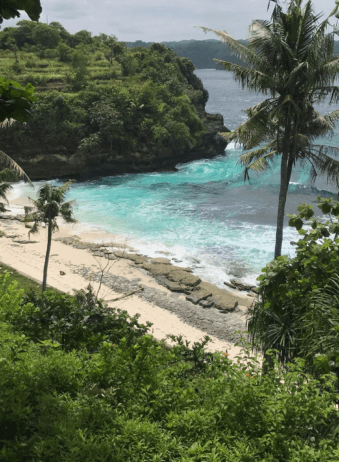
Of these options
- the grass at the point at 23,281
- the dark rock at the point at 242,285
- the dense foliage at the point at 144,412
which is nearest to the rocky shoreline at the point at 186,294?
the dark rock at the point at 242,285

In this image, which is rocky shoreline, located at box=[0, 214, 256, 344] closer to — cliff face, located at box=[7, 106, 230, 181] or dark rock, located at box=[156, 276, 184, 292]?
dark rock, located at box=[156, 276, 184, 292]

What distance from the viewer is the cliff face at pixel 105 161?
48.2 m

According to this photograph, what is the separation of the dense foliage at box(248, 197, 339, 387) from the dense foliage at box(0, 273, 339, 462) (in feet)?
3.78

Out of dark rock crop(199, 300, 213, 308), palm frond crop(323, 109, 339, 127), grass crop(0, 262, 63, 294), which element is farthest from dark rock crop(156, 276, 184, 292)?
palm frond crop(323, 109, 339, 127)

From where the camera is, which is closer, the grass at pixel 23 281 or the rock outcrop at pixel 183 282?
the grass at pixel 23 281

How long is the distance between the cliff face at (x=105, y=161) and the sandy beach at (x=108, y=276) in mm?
16023

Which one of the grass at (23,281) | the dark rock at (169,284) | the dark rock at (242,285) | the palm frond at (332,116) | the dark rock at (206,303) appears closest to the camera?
the palm frond at (332,116)

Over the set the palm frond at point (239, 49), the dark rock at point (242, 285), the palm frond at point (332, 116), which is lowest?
the dark rock at point (242, 285)

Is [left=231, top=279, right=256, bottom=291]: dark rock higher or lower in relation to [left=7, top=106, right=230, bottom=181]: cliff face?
lower

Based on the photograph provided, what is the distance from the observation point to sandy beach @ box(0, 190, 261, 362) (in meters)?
19.7

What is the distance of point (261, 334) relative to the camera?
9.41m

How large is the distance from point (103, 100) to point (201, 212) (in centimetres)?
2178

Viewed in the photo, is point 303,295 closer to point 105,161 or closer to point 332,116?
point 332,116

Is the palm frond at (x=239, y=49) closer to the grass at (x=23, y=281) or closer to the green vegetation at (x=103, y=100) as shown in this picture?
the grass at (x=23, y=281)
